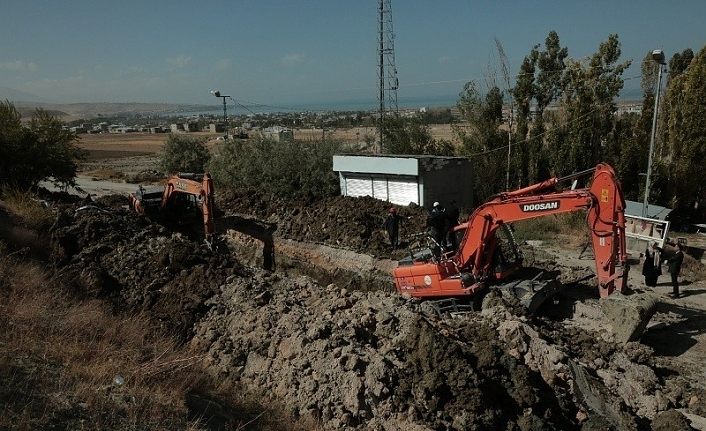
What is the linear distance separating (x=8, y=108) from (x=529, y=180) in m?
21.7

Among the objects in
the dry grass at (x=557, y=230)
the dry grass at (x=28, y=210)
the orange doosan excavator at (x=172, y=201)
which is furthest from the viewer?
the dry grass at (x=557, y=230)

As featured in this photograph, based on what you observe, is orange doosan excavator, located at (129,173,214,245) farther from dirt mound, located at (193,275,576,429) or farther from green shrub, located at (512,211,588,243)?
green shrub, located at (512,211,588,243)

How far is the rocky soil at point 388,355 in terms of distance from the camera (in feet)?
23.2

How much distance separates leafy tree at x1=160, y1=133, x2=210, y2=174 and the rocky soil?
1106 inches

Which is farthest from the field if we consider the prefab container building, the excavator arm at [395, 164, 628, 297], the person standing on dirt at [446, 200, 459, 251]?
the prefab container building

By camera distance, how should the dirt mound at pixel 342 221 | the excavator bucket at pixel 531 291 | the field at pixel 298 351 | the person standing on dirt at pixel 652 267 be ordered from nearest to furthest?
the field at pixel 298 351 → the excavator bucket at pixel 531 291 → the person standing on dirt at pixel 652 267 → the dirt mound at pixel 342 221

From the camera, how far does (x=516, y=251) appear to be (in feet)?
37.4

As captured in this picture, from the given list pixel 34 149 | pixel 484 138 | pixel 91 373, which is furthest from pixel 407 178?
pixel 91 373

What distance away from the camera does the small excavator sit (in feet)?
31.6

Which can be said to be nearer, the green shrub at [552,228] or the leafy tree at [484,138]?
the green shrub at [552,228]

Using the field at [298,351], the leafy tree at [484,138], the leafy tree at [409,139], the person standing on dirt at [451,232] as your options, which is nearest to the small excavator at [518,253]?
the person standing on dirt at [451,232]

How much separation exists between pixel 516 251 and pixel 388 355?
4.84 metres

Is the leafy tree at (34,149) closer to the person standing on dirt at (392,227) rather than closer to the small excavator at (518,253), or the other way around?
→ the person standing on dirt at (392,227)

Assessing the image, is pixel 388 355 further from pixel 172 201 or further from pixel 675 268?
pixel 172 201
